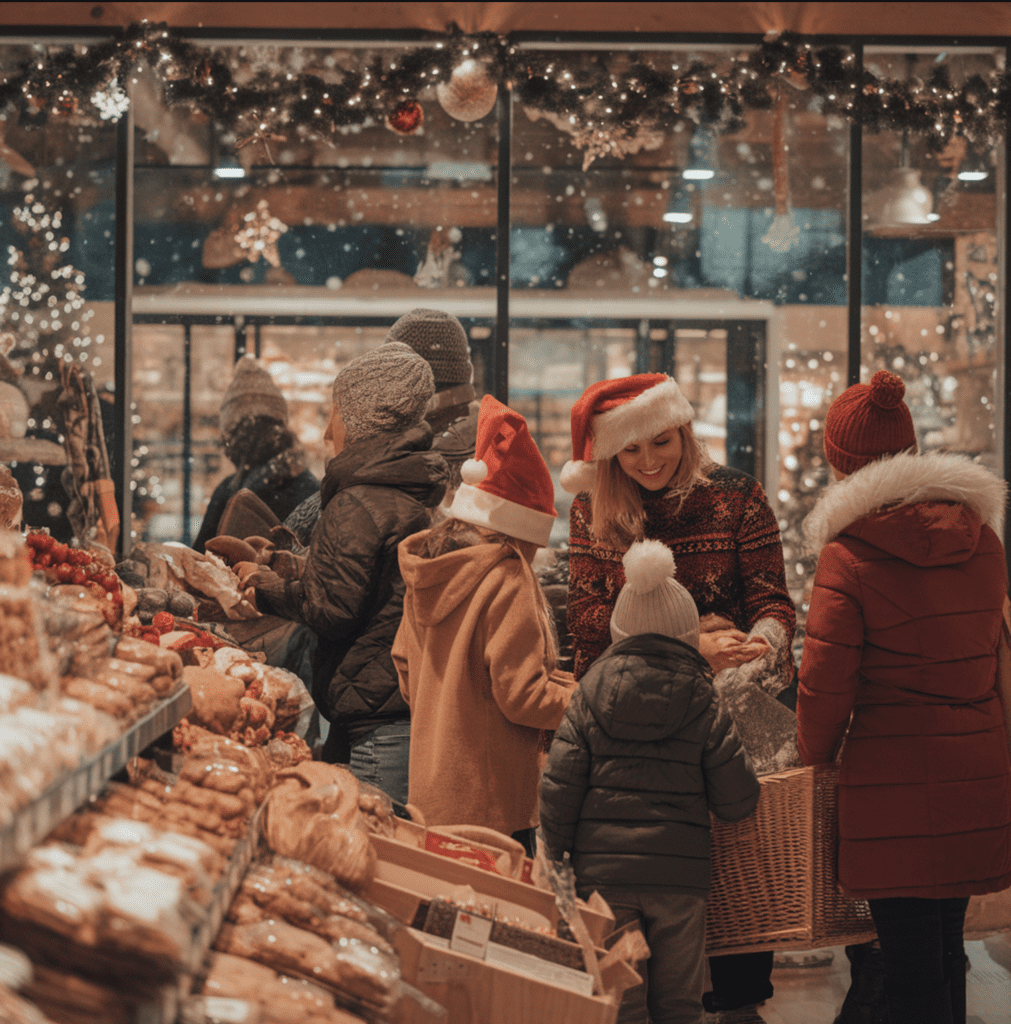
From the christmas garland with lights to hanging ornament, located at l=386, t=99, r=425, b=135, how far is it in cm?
1

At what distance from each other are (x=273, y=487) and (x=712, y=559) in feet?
9.36

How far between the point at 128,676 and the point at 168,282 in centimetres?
405

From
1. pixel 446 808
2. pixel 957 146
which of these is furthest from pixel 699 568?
pixel 957 146

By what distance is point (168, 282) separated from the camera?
5.10 meters

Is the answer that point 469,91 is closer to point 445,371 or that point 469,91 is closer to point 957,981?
point 445,371

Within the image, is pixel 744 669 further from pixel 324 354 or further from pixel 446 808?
pixel 324 354

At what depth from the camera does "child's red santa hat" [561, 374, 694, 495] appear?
8.48 ft

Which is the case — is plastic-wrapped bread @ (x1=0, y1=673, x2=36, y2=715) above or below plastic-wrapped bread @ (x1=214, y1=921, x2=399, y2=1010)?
above

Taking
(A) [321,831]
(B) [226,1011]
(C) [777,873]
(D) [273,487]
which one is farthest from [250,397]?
(B) [226,1011]

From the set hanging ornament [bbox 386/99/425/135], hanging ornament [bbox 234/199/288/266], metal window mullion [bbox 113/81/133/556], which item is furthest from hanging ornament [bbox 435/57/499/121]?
metal window mullion [bbox 113/81/133/556]

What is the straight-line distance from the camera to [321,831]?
1.52 m

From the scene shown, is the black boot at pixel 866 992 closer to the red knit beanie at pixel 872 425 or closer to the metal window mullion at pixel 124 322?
the red knit beanie at pixel 872 425

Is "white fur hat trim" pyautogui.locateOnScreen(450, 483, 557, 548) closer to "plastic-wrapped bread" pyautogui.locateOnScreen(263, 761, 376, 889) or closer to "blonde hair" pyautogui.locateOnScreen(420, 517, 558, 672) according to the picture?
"blonde hair" pyautogui.locateOnScreen(420, 517, 558, 672)

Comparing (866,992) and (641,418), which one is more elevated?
(641,418)
